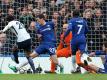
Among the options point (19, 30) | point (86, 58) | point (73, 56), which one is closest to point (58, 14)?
point (86, 58)

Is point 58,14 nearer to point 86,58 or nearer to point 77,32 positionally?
point 86,58

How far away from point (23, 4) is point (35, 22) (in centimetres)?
120

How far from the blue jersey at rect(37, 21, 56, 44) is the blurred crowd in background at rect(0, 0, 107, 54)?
1673mm

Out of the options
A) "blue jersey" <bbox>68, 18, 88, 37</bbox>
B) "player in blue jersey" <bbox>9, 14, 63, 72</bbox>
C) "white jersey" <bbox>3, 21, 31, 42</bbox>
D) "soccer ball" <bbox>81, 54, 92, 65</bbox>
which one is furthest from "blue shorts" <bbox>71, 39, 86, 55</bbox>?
"white jersey" <bbox>3, 21, 31, 42</bbox>

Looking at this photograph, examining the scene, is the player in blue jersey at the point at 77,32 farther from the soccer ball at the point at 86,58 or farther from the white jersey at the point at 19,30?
the white jersey at the point at 19,30

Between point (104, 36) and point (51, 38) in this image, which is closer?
point (51, 38)

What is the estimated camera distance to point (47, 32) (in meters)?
16.1

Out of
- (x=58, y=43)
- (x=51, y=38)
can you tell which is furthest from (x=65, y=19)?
(x=51, y=38)

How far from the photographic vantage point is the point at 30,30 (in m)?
18.2

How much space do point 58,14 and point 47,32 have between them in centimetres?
278

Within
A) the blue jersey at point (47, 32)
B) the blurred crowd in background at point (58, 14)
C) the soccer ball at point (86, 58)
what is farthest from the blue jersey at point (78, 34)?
the blurred crowd in background at point (58, 14)

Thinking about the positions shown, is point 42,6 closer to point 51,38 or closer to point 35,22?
point 35,22

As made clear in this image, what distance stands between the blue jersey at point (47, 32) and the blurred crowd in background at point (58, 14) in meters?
1.67

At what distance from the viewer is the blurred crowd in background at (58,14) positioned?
59.8 ft
